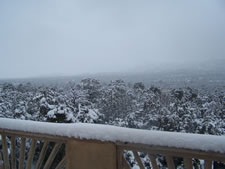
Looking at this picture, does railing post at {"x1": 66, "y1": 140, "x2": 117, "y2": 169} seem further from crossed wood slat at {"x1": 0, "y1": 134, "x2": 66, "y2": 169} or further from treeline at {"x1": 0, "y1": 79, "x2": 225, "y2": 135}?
treeline at {"x1": 0, "y1": 79, "x2": 225, "y2": 135}

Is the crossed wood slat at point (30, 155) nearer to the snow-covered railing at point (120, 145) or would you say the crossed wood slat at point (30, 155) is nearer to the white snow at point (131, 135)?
the snow-covered railing at point (120, 145)

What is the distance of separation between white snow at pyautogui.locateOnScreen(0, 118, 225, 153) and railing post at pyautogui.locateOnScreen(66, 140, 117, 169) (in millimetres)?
48

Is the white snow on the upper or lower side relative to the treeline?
upper

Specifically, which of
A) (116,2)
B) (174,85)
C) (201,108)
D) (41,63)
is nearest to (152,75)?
(174,85)

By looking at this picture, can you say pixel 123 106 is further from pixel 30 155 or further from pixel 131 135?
pixel 131 135

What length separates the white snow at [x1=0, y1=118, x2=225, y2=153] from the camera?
0.85 metres

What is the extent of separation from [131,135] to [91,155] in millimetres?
298

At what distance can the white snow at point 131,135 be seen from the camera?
0.85 meters

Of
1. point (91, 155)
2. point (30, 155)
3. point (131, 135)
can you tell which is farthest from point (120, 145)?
point (30, 155)

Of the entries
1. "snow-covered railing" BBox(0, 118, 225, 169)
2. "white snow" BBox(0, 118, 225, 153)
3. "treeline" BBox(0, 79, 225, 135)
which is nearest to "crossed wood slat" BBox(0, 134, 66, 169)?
"snow-covered railing" BBox(0, 118, 225, 169)

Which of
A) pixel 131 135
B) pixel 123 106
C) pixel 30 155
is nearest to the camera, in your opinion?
pixel 131 135

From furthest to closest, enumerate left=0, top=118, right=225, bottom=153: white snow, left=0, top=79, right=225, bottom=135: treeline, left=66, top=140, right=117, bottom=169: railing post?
left=0, top=79, right=225, bottom=135: treeline, left=66, top=140, right=117, bottom=169: railing post, left=0, top=118, right=225, bottom=153: white snow

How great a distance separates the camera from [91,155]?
1071 mm

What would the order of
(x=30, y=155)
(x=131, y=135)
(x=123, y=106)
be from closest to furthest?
1. (x=131, y=135)
2. (x=30, y=155)
3. (x=123, y=106)
